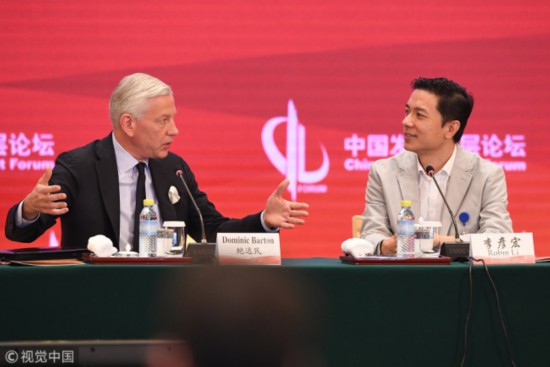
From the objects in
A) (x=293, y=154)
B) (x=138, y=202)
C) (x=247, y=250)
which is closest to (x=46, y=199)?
(x=138, y=202)

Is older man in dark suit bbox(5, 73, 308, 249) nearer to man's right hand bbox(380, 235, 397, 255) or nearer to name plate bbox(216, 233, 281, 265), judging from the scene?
man's right hand bbox(380, 235, 397, 255)

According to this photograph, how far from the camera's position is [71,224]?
3121 millimetres

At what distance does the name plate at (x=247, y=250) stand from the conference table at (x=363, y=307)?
101 mm

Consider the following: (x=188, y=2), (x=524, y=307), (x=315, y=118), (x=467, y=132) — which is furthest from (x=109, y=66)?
(x=524, y=307)

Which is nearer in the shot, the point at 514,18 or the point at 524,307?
the point at 524,307

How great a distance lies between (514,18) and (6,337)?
3.49 metres

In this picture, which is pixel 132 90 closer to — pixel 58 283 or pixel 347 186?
pixel 58 283

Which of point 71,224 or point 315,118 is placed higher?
point 315,118

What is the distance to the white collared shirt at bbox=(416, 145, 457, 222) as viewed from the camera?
336 centimetres

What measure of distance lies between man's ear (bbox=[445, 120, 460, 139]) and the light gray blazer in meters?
0.12

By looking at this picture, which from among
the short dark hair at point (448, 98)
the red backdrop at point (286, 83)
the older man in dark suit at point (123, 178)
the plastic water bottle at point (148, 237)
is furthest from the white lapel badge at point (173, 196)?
the red backdrop at point (286, 83)

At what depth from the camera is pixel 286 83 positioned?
4.49 metres

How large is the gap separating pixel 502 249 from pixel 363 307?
1.69ft

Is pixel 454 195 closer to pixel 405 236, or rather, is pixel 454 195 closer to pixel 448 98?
pixel 448 98
